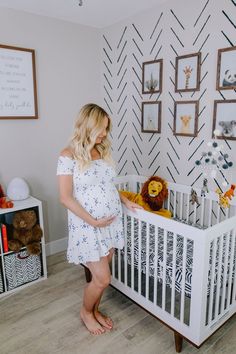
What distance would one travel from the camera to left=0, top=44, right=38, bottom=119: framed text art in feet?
7.75

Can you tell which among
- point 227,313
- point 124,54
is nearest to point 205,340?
point 227,313

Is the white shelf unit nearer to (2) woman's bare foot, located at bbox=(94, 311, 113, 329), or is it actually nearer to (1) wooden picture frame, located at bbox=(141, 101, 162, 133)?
(2) woman's bare foot, located at bbox=(94, 311, 113, 329)

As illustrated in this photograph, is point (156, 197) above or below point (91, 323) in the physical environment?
above

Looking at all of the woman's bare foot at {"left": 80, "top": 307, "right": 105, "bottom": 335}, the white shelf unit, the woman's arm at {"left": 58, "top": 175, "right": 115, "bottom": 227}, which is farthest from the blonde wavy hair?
the woman's bare foot at {"left": 80, "top": 307, "right": 105, "bottom": 335}

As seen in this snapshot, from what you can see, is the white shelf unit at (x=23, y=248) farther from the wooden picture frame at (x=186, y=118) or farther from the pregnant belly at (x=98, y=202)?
the wooden picture frame at (x=186, y=118)

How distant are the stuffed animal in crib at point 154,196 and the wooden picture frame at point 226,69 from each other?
858 millimetres

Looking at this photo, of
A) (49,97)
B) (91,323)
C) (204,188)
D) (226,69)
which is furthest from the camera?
(49,97)

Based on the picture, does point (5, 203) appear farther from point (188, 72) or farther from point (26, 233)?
point (188, 72)

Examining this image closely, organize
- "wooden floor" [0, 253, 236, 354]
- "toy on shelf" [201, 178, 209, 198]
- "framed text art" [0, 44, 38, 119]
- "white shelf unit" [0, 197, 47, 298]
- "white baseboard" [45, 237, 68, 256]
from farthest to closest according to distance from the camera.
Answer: "white baseboard" [45, 237, 68, 256] < "framed text art" [0, 44, 38, 119] < "white shelf unit" [0, 197, 47, 298] < "toy on shelf" [201, 178, 209, 198] < "wooden floor" [0, 253, 236, 354]

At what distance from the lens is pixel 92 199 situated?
1686 mm

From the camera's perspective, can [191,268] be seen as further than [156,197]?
No

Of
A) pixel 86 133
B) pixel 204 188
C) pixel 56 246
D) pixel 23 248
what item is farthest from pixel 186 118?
pixel 56 246

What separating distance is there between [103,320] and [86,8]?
7.80 feet

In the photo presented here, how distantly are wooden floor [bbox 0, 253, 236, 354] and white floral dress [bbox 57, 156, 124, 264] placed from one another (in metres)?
0.50
